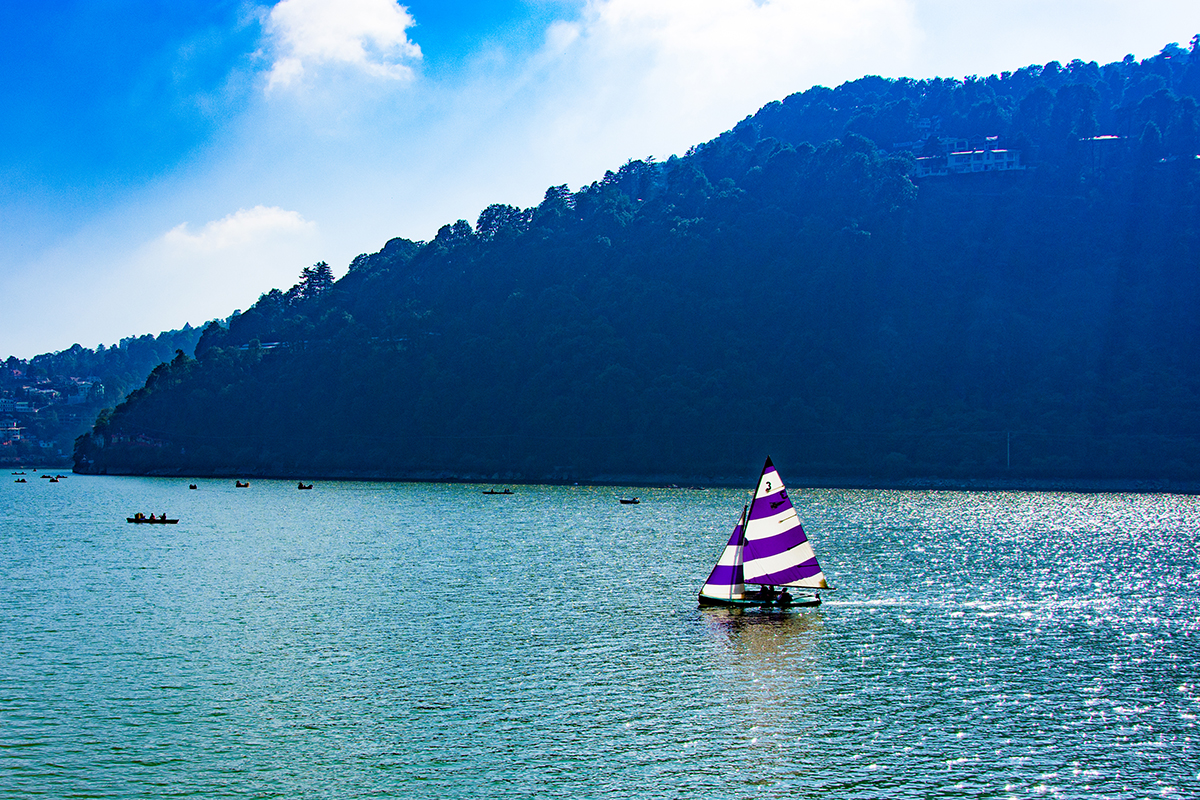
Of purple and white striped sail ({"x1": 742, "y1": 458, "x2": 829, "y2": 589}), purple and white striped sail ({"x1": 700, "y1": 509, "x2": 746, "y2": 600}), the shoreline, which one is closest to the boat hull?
purple and white striped sail ({"x1": 700, "y1": 509, "x2": 746, "y2": 600})

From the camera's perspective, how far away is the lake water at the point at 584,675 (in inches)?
1171

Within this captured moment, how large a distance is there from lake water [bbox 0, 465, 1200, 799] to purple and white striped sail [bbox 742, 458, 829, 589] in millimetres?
2637

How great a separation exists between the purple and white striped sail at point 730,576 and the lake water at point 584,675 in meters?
1.13

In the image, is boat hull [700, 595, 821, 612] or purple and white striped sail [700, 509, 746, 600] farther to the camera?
purple and white striped sail [700, 509, 746, 600]

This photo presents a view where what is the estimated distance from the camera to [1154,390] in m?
170

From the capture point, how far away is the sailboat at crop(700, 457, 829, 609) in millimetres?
52656

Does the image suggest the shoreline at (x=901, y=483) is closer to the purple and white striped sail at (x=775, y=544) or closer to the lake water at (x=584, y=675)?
the lake water at (x=584, y=675)

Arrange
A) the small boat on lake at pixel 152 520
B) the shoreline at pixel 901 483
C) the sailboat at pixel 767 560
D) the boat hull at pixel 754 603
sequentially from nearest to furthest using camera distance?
the sailboat at pixel 767 560 → the boat hull at pixel 754 603 → the small boat on lake at pixel 152 520 → the shoreline at pixel 901 483

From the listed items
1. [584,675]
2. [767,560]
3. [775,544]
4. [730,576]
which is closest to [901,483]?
[730,576]

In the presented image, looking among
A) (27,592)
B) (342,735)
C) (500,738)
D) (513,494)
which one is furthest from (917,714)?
(513,494)

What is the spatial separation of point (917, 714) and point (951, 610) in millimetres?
23066

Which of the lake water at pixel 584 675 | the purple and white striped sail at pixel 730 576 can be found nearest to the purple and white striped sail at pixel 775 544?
the purple and white striped sail at pixel 730 576

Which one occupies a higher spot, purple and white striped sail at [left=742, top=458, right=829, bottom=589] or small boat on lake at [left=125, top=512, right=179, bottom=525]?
purple and white striped sail at [left=742, top=458, right=829, bottom=589]

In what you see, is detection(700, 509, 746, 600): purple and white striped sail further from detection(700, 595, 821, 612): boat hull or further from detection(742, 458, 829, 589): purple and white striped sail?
detection(742, 458, 829, 589): purple and white striped sail
